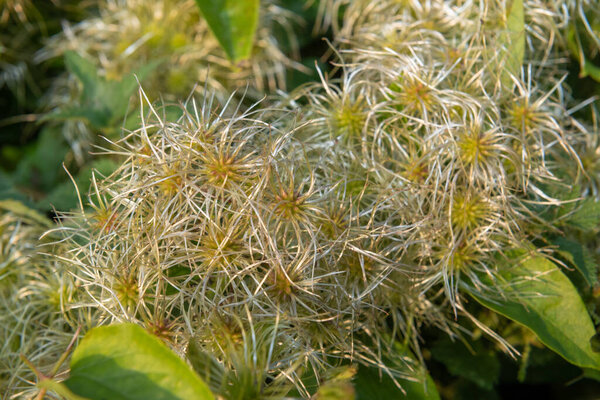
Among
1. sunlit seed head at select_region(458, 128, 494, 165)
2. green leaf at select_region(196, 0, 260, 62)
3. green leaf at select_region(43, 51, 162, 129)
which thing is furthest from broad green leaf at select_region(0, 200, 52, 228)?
sunlit seed head at select_region(458, 128, 494, 165)

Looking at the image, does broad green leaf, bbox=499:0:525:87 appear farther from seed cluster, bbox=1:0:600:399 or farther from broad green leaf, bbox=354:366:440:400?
broad green leaf, bbox=354:366:440:400

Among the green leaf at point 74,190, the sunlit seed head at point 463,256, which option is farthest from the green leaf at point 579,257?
the green leaf at point 74,190

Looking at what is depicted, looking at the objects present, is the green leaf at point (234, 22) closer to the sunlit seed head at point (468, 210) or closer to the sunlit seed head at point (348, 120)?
the sunlit seed head at point (348, 120)

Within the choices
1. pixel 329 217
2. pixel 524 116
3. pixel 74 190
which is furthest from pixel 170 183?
pixel 524 116

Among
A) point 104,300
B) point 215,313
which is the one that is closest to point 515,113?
point 215,313

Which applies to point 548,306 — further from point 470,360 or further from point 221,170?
point 221,170
